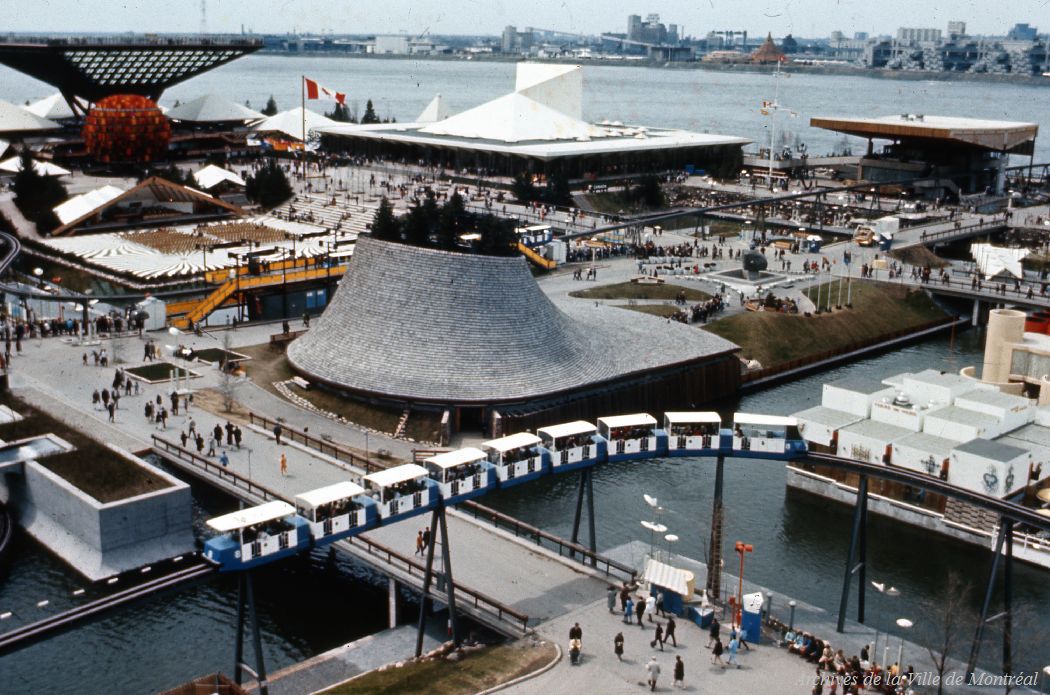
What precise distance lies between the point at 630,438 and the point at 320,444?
13.1 metres

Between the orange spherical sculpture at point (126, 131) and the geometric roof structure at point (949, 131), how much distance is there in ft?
202

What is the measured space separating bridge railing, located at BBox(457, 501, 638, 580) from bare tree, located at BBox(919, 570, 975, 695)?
7.58 meters

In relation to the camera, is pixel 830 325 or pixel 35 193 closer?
pixel 830 325

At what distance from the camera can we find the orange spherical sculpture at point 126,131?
355ft

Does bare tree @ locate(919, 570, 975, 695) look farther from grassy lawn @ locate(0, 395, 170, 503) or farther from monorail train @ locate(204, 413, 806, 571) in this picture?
grassy lawn @ locate(0, 395, 170, 503)

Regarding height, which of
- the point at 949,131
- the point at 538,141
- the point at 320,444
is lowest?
the point at 320,444

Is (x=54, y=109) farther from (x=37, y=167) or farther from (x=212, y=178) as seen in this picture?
(x=212, y=178)

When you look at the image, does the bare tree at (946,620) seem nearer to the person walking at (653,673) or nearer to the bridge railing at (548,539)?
the person walking at (653,673)

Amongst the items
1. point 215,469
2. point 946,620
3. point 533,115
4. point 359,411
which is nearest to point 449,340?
point 359,411

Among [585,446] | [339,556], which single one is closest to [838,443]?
[585,446]

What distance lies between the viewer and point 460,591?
30.4m

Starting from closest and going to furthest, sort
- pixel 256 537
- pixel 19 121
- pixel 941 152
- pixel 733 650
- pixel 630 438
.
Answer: pixel 256 537 → pixel 733 650 → pixel 630 438 → pixel 941 152 → pixel 19 121

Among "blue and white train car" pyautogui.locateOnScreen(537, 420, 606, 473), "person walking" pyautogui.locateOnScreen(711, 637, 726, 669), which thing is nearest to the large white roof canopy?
"blue and white train car" pyautogui.locateOnScreen(537, 420, 606, 473)

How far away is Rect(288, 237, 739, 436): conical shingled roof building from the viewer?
45625 millimetres
